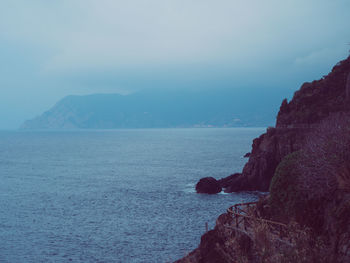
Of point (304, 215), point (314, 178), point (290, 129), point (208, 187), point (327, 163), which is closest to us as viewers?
point (327, 163)

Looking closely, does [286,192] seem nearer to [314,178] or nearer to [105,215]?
[314,178]

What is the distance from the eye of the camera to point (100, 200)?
158ft

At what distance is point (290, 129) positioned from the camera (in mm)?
53531

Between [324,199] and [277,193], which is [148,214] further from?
[324,199]

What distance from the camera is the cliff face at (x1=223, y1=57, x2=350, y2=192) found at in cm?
5078

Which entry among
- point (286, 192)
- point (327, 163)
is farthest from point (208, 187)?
point (327, 163)

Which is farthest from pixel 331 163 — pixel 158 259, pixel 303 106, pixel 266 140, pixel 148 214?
pixel 303 106

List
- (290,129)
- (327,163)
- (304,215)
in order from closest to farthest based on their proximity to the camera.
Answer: (327,163), (304,215), (290,129)

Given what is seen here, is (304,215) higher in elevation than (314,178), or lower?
lower

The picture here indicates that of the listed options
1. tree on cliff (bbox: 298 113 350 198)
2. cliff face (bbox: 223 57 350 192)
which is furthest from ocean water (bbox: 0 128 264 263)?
tree on cliff (bbox: 298 113 350 198)

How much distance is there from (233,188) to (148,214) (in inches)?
604

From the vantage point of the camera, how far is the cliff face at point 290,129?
5078cm

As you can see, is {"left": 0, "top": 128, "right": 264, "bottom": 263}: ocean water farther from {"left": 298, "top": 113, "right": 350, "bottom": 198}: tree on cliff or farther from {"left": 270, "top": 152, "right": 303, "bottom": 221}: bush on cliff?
{"left": 298, "top": 113, "right": 350, "bottom": 198}: tree on cliff

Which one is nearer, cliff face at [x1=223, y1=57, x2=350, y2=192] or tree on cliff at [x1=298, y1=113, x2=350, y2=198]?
tree on cliff at [x1=298, y1=113, x2=350, y2=198]
